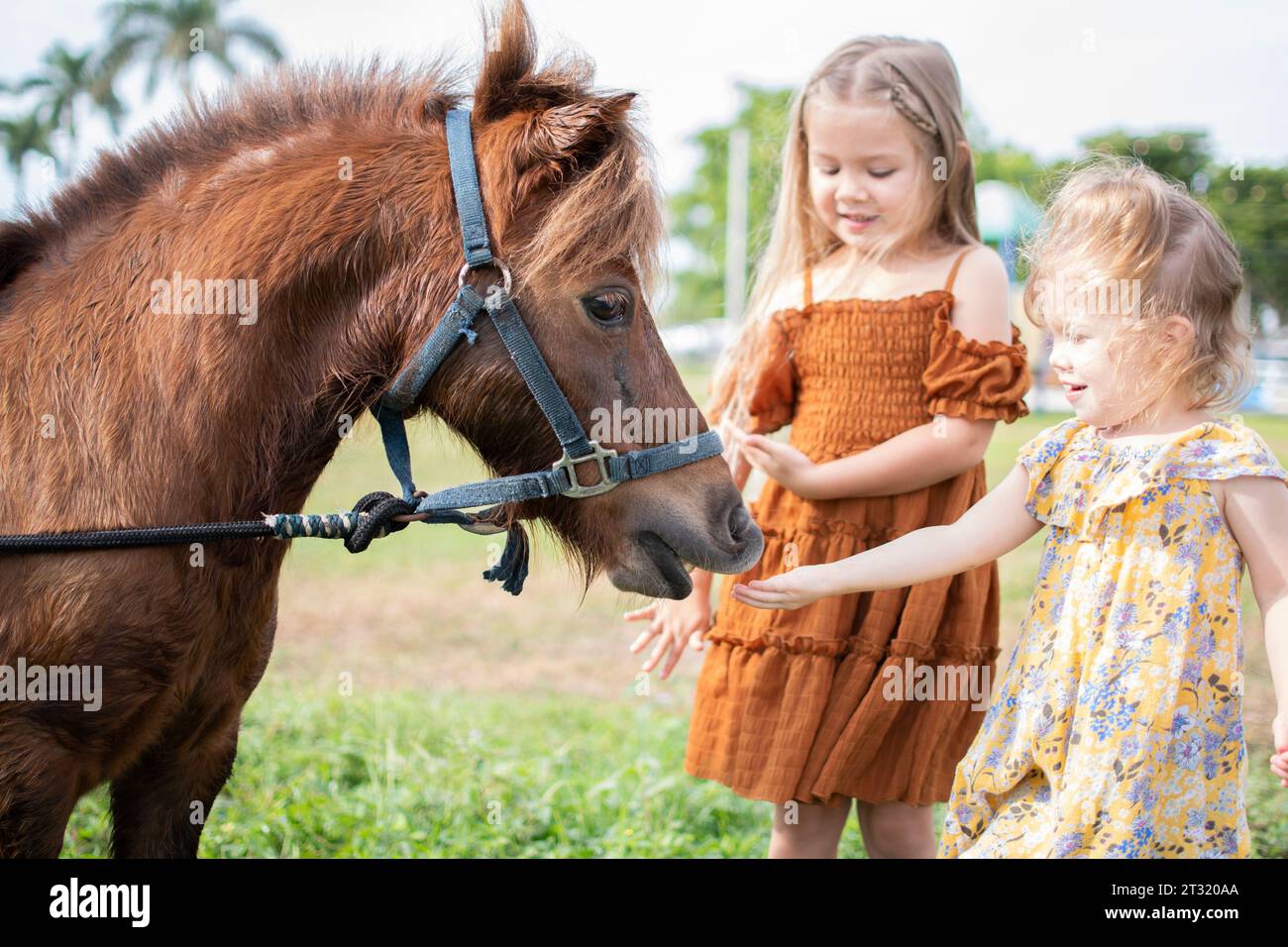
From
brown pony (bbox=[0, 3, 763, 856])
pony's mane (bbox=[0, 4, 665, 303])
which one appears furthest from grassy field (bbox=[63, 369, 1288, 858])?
pony's mane (bbox=[0, 4, 665, 303])

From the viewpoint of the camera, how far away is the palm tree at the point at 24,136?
29.7m

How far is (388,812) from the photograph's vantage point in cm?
400

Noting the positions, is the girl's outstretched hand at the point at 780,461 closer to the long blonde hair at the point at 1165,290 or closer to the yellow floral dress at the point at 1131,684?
the yellow floral dress at the point at 1131,684

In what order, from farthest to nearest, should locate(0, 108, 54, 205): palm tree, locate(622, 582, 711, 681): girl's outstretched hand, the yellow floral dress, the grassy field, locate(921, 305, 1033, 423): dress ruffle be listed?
locate(0, 108, 54, 205): palm tree → the grassy field → locate(622, 582, 711, 681): girl's outstretched hand → locate(921, 305, 1033, 423): dress ruffle → the yellow floral dress

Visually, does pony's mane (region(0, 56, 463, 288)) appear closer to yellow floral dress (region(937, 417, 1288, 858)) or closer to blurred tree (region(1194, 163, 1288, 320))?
yellow floral dress (region(937, 417, 1288, 858))

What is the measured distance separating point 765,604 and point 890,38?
1.63 m

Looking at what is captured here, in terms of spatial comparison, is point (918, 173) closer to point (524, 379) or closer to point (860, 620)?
point (860, 620)

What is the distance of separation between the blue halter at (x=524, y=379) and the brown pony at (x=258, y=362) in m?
0.03

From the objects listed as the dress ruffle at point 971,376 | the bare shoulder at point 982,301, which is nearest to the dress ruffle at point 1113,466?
the dress ruffle at point 971,376

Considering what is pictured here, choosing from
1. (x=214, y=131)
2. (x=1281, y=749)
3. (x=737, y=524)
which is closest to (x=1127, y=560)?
(x=1281, y=749)

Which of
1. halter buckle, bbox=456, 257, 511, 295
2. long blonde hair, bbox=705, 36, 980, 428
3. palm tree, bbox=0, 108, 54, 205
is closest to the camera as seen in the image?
halter buckle, bbox=456, 257, 511, 295

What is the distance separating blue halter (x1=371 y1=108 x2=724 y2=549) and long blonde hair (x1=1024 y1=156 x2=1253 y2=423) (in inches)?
34.6

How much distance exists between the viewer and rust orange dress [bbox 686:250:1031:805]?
2582 millimetres
